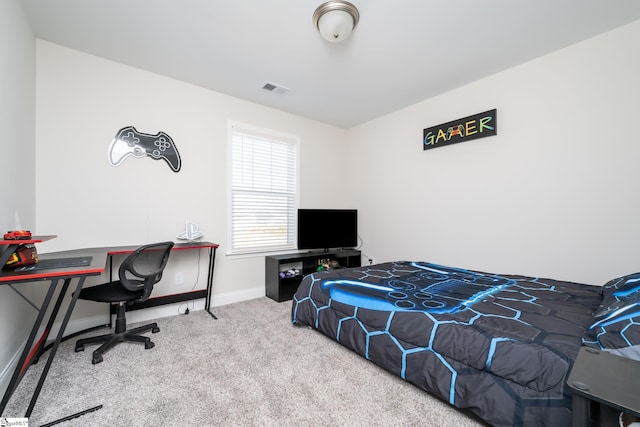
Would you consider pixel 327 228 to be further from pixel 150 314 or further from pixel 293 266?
pixel 150 314

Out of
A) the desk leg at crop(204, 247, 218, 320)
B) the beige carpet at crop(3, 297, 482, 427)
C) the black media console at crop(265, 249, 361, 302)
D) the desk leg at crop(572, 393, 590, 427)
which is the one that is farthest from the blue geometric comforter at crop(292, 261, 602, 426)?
the desk leg at crop(204, 247, 218, 320)

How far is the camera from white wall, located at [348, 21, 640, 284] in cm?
212

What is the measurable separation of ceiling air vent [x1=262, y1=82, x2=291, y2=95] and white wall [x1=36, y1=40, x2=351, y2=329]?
0.48 metres

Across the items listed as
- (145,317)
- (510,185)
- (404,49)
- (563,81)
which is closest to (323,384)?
(145,317)

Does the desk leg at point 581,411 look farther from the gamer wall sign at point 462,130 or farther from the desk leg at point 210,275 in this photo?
the desk leg at point 210,275

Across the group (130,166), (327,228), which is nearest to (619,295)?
(327,228)

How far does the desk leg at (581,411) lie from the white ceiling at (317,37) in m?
2.31

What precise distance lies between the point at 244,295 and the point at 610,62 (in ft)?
13.9

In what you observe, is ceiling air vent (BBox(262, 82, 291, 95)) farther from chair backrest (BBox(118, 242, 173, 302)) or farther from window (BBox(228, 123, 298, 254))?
chair backrest (BBox(118, 242, 173, 302))

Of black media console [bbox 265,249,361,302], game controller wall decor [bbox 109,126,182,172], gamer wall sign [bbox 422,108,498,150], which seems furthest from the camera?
black media console [bbox 265,249,361,302]

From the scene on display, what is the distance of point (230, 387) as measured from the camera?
1708mm

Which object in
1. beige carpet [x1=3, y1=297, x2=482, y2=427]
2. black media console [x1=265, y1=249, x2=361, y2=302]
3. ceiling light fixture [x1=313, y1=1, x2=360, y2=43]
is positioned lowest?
beige carpet [x1=3, y1=297, x2=482, y2=427]

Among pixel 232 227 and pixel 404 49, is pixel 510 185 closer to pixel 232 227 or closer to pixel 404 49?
pixel 404 49

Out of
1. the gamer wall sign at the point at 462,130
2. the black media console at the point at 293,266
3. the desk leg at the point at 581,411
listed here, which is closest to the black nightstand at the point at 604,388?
the desk leg at the point at 581,411
